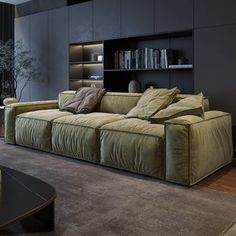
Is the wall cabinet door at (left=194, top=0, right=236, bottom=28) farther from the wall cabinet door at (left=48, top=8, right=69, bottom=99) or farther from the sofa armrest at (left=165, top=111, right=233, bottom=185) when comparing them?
the wall cabinet door at (left=48, top=8, right=69, bottom=99)

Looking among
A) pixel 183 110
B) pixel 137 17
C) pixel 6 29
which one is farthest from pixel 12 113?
pixel 6 29

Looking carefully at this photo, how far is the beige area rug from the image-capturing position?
6.15ft

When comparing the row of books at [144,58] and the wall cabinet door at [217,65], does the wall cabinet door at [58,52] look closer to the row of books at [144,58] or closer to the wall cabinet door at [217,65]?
the row of books at [144,58]

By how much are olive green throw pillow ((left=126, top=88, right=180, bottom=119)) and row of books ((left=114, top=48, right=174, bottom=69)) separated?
1.00 metres

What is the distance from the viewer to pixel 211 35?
3662mm

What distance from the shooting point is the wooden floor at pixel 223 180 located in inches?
102

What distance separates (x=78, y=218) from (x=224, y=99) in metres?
2.32

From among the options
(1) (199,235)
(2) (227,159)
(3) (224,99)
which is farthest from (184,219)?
(3) (224,99)

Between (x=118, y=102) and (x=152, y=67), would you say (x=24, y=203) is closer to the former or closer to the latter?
(x=118, y=102)

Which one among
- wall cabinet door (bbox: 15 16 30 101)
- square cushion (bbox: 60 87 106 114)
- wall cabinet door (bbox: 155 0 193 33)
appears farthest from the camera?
wall cabinet door (bbox: 15 16 30 101)

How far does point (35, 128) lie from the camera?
382 cm

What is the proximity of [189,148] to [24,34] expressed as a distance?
15.6 feet

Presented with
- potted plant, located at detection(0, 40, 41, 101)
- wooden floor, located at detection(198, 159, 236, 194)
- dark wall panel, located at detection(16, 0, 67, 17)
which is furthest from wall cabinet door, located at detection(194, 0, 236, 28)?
potted plant, located at detection(0, 40, 41, 101)

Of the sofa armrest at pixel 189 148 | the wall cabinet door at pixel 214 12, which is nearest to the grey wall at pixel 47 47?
the wall cabinet door at pixel 214 12
